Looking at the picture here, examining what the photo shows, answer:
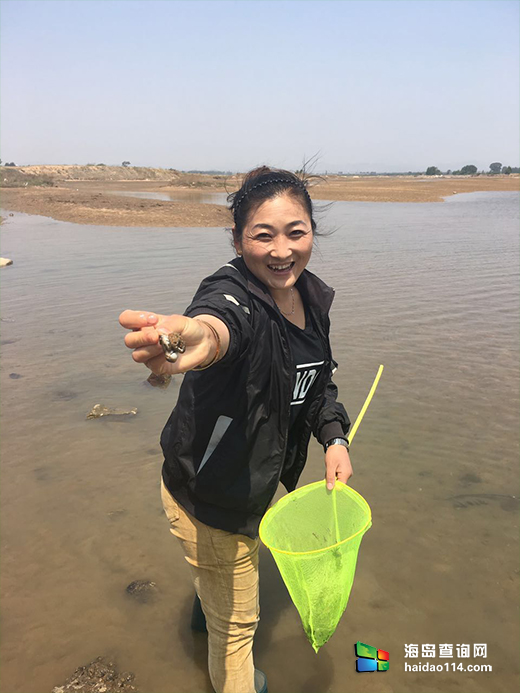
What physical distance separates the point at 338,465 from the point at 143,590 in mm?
1659

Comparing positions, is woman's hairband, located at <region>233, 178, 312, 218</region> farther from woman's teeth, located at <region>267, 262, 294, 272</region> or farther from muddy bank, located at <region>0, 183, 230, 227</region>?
muddy bank, located at <region>0, 183, 230, 227</region>

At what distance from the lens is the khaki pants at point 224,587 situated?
82.3 inches

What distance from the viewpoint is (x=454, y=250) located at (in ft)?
44.5

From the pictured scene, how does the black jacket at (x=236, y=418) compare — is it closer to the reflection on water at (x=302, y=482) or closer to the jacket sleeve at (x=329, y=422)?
the jacket sleeve at (x=329, y=422)

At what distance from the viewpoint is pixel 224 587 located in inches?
84.0

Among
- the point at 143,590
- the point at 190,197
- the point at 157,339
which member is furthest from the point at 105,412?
the point at 190,197

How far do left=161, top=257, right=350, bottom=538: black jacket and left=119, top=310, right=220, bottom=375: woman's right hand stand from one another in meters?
0.27

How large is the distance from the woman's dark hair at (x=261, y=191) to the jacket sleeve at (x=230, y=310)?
335 mm

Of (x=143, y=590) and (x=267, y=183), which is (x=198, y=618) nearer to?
(x=143, y=590)

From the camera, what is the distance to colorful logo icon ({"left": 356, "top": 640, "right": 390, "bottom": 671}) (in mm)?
2695

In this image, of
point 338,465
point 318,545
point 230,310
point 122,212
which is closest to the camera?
point 230,310

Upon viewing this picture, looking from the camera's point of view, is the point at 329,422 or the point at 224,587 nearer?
the point at 224,587

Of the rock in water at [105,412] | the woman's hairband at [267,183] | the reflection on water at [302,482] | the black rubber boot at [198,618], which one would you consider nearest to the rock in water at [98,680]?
the reflection on water at [302,482]

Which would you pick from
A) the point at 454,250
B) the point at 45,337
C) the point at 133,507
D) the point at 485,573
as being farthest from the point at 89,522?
the point at 454,250
